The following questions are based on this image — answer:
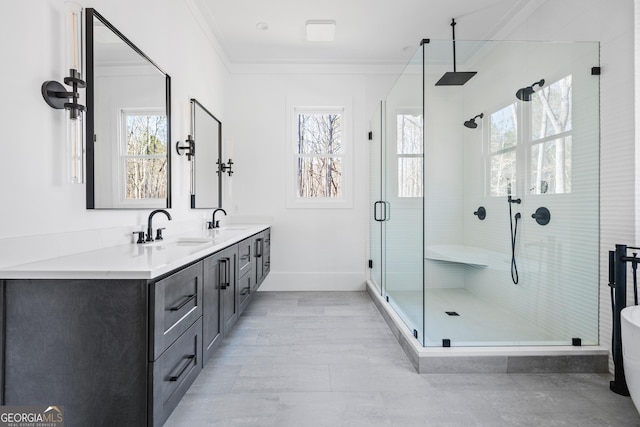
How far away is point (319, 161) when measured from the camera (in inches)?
166

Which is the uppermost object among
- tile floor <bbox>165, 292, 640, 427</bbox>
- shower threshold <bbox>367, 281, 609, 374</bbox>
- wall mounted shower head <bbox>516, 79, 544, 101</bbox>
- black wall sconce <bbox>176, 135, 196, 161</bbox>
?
wall mounted shower head <bbox>516, 79, 544, 101</bbox>

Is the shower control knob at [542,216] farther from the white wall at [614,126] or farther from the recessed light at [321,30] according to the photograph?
the recessed light at [321,30]

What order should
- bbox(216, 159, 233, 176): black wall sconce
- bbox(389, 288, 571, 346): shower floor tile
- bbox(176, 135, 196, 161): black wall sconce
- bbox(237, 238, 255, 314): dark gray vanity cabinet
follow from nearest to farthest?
bbox(389, 288, 571, 346): shower floor tile < bbox(237, 238, 255, 314): dark gray vanity cabinet < bbox(176, 135, 196, 161): black wall sconce < bbox(216, 159, 233, 176): black wall sconce

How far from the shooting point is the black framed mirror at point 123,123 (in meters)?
1.65

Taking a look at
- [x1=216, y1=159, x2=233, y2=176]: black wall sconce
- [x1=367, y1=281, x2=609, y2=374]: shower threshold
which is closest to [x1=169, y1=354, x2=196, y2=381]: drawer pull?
[x1=367, y1=281, x2=609, y2=374]: shower threshold

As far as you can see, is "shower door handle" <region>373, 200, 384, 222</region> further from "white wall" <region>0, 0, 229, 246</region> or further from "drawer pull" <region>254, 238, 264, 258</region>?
"white wall" <region>0, 0, 229, 246</region>

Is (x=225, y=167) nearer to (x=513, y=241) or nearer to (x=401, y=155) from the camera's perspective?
(x=401, y=155)

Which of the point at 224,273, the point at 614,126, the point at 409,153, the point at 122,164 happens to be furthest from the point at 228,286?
the point at 614,126

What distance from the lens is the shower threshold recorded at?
203cm

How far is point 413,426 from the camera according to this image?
1540 millimetres

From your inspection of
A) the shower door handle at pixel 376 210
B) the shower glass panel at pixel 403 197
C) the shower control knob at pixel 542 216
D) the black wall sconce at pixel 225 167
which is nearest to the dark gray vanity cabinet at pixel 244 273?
the black wall sconce at pixel 225 167

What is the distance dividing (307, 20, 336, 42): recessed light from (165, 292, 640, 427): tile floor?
2.77m

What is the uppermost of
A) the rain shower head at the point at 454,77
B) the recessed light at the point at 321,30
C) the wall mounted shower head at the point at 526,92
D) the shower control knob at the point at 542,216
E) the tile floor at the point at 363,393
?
the recessed light at the point at 321,30

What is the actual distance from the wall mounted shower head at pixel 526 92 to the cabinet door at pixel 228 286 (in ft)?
6.77
